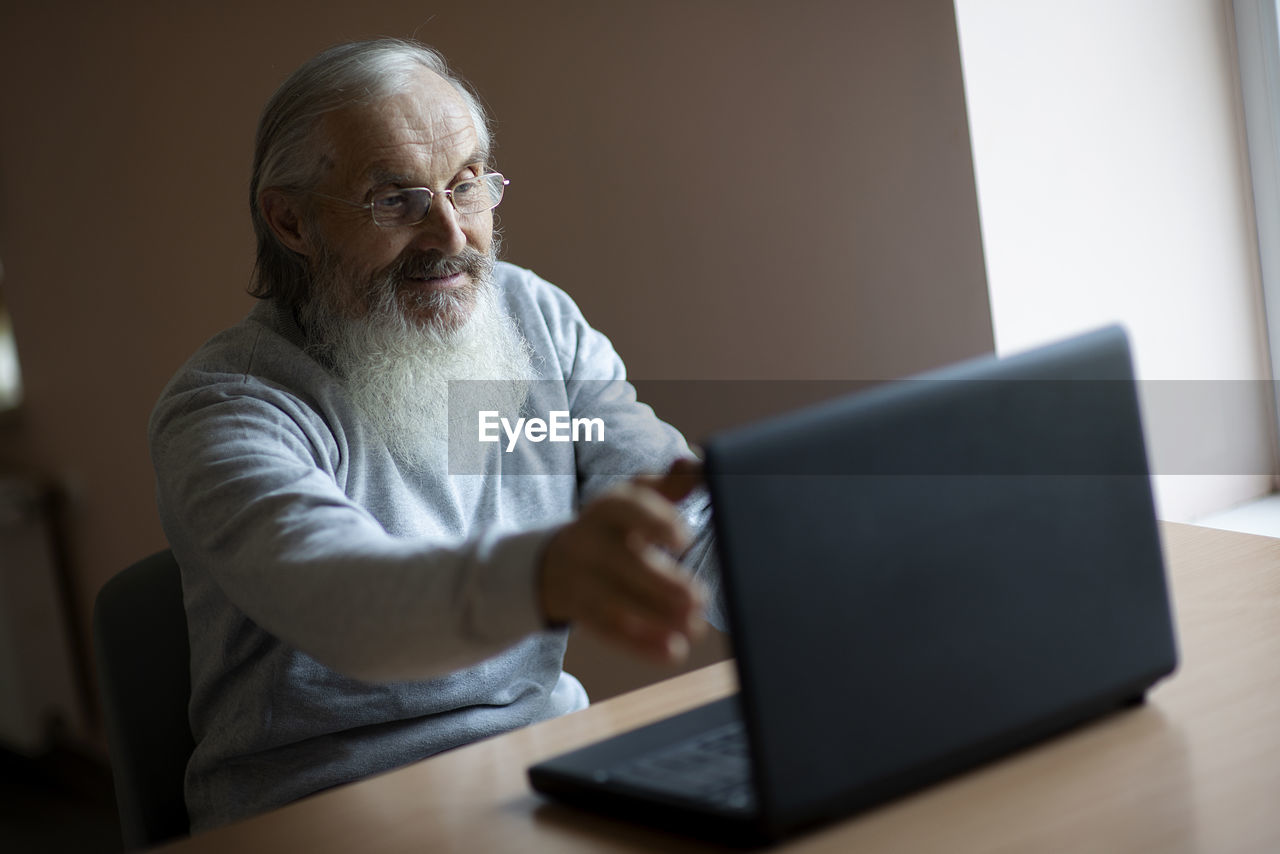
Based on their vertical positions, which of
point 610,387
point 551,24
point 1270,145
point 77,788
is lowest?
point 77,788

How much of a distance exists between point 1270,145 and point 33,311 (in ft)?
10.2

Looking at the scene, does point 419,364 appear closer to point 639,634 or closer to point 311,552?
point 311,552

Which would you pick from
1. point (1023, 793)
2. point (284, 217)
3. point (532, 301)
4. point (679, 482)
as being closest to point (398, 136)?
point (284, 217)

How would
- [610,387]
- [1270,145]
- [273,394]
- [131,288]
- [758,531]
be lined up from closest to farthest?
[758,531] → [273,394] → [610,387] → [1270,145] → [131,288]

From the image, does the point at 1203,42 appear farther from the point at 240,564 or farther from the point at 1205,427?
the point at 240,564

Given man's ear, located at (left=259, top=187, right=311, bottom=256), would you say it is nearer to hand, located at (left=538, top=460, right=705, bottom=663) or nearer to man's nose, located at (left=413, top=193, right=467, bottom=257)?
man's nose, located at (left=413, top=193, right=467, bottom=257)

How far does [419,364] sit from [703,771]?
0.83m

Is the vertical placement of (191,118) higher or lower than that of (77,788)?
higher

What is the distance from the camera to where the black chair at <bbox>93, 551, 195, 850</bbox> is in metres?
1.26

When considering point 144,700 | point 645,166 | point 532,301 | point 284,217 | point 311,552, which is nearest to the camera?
point 311,552

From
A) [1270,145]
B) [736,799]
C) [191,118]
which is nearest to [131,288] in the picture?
[191,118]

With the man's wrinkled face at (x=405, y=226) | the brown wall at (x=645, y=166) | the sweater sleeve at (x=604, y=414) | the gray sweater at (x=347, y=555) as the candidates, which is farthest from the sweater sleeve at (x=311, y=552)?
the brown wall at (x=645, y=166)

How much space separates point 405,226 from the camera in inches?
57.8

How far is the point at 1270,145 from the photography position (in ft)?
5.76
